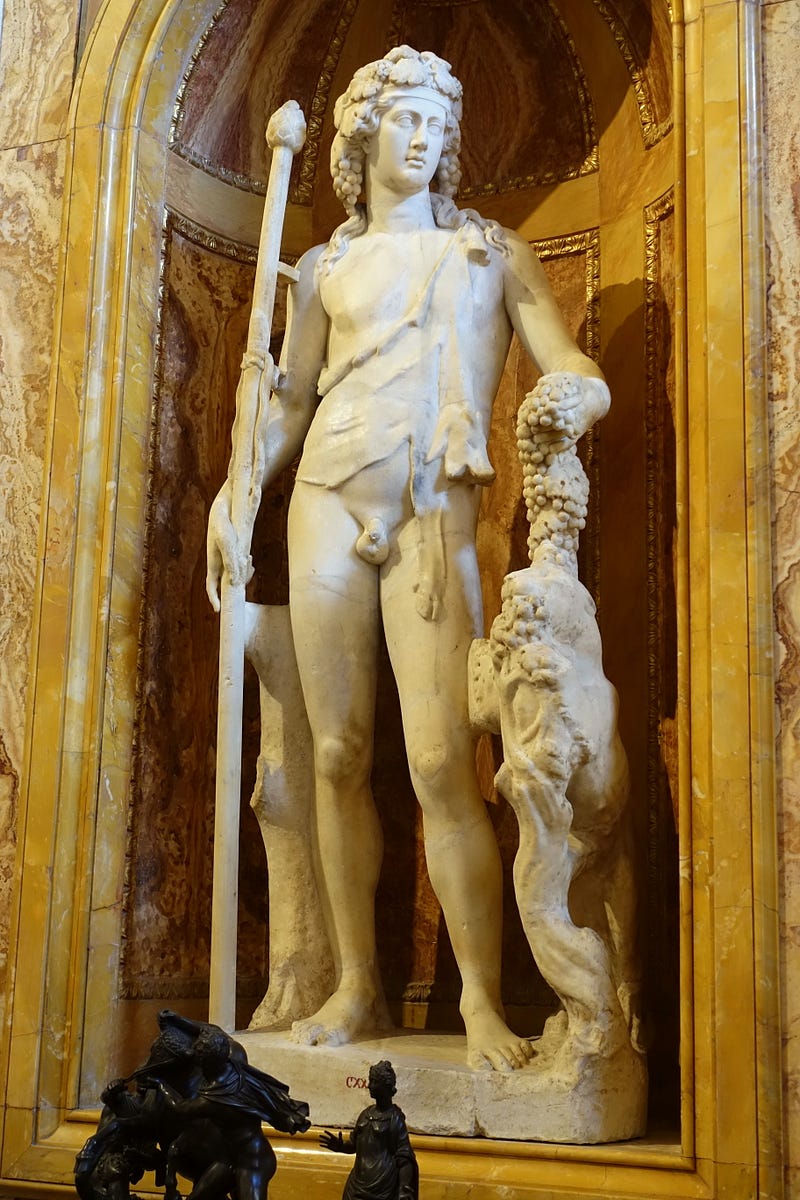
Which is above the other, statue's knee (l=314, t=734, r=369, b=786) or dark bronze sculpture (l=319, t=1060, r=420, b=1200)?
statue's knee (l=314, t=734, r=369, b=786)

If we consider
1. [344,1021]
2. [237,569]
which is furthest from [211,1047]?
[237,569]

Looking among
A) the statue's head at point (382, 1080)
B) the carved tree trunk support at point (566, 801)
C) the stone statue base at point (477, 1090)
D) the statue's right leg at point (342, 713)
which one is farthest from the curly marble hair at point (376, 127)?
the statue's head at point (382, 1080)

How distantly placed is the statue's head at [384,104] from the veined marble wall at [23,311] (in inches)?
36.5

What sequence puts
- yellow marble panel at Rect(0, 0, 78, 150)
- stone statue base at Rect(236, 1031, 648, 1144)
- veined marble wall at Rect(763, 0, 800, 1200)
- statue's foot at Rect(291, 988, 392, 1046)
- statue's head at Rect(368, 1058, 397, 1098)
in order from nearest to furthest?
statue's head at Rect(368, 1058, 397, 1098)
veined marble wall at Rect(763, 0, 800, 1200)
stone statue base at Rect(236, 1031, 648, 1144)
statue's foot at Rect(291, 988, 392, 1046)
yellow marble panel at Rect(0, 0, 78, 150)

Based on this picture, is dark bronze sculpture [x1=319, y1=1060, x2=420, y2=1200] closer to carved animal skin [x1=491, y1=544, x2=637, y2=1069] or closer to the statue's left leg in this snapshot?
carved animal skin [x1=491, y1=544, x2=637, y2=1069]

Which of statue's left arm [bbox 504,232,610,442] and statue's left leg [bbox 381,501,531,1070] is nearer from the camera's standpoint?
statue's left leg [bbox 381,501,531,1070]

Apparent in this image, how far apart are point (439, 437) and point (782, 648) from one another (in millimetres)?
1182

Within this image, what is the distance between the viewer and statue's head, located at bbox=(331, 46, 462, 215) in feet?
15.8

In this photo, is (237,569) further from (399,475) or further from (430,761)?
(430,761)

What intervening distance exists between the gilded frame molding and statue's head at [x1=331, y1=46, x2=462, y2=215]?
26.3 inches

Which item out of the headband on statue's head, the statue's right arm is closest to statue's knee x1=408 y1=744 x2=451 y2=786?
the statue's right arm

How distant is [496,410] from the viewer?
5.41 meters

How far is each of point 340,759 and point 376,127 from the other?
1836 millimetres

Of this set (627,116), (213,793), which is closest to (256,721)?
(213,793)
